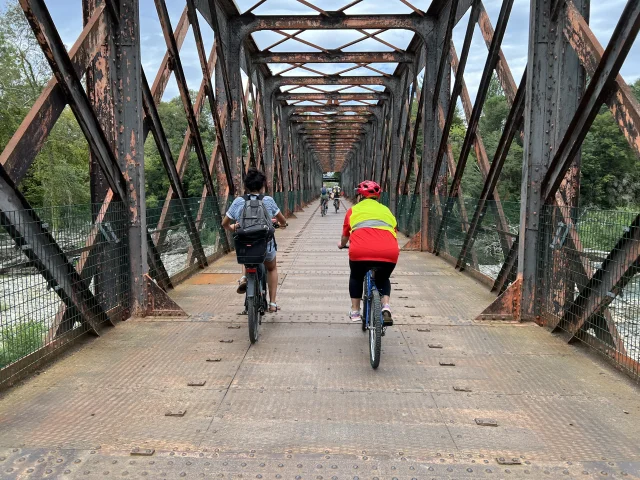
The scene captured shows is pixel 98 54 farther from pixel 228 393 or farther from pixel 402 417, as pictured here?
pixel 402 417

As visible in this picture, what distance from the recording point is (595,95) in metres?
4.40

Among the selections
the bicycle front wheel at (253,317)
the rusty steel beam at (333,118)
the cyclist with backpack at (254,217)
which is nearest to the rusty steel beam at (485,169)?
the cyclist with backpack at (254,217)

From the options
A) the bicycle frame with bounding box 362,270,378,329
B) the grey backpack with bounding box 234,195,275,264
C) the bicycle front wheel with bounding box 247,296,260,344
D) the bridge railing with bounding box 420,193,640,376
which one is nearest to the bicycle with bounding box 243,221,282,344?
the bicycle front wheel with bounding box 247,296,260,344

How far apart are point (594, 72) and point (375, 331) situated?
109 inches

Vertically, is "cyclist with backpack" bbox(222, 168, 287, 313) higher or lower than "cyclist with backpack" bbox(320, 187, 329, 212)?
higher

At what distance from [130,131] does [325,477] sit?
161 inches

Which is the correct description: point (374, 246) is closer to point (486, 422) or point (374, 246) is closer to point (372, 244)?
point (372, 244)

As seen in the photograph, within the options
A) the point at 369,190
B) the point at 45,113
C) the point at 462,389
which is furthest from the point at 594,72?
the point at 45,113

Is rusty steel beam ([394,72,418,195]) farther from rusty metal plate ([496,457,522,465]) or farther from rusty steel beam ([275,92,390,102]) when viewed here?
rusty metal plate ([496,457,522,465])

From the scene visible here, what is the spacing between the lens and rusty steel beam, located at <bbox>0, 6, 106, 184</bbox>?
383 centimetres

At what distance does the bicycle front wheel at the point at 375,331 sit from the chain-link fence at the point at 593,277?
1.74 metres

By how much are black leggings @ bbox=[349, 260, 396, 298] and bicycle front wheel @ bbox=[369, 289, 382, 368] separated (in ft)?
0.70

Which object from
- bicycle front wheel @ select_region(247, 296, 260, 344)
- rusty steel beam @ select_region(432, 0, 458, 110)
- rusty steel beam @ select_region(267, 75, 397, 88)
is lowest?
bicycle front wheel @ select_region(247, 296, 260, 344)

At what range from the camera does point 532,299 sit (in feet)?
17.7
